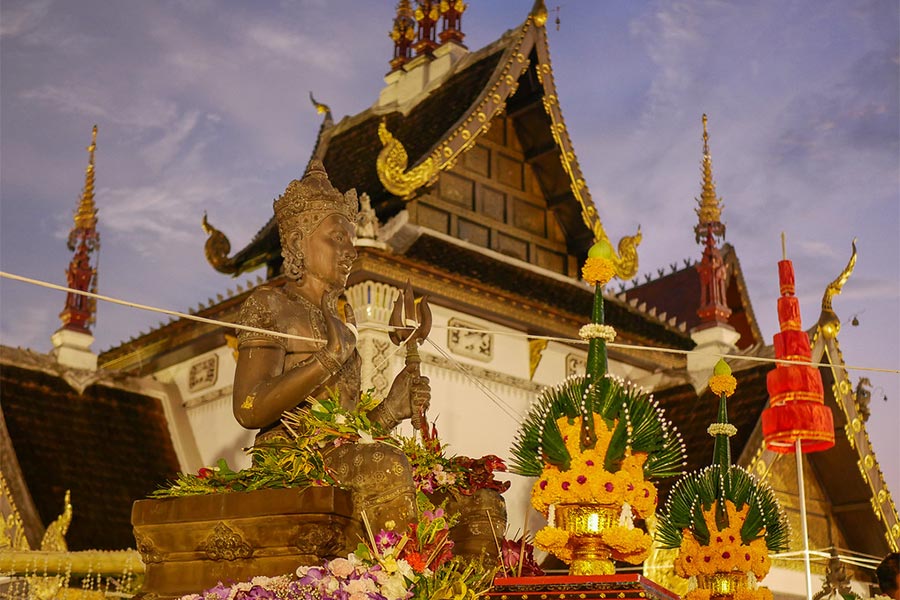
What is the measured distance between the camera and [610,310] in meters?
13.2

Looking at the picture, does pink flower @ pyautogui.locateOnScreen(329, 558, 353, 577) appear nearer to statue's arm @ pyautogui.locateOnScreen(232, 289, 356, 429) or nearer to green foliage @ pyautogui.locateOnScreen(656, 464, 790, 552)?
statue's arm @ pyautogui.locateOnScreen(232, 289, 356, 429)

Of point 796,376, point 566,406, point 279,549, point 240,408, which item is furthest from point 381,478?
point 796,376

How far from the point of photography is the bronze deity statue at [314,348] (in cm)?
425

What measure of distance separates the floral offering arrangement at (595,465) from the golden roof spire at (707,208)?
881 cm

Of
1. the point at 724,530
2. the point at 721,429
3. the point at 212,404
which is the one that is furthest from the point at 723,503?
the point at 212,404

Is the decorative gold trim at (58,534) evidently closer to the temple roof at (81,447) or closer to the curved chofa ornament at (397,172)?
the temple roof at (81,447)

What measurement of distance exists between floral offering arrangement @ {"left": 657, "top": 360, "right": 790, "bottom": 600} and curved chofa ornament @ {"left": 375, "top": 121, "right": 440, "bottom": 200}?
4.81 metres

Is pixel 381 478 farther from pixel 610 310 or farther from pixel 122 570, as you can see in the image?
pixel 610 310

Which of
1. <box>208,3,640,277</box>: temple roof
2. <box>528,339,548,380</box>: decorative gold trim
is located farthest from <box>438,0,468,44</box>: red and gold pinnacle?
<box>528,339,548,380</box>: decorative gold trim

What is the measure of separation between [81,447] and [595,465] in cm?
833

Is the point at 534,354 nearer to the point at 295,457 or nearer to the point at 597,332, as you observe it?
the point at 597,332

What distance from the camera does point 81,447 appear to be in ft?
39.8

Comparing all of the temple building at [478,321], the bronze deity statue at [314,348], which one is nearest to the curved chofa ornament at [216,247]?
the temple building at [478,321]

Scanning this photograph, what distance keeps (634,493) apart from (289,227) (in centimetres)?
169
